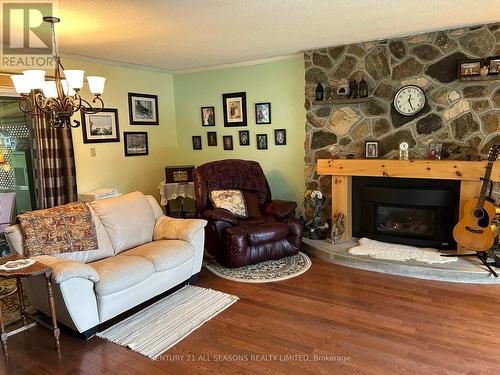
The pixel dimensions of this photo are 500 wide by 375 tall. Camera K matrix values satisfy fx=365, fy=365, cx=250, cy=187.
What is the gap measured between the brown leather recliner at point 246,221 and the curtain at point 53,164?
152cm

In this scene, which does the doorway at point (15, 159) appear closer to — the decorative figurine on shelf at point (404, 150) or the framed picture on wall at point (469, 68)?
the decorative figurine on shelf at point (404, 150)

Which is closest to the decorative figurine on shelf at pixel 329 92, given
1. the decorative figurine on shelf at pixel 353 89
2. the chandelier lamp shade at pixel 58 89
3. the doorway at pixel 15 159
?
the decorative figurine on shelf at pixel 353 89

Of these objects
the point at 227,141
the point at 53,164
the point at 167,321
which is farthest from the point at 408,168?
the point at 53,164

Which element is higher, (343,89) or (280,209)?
(343,89)

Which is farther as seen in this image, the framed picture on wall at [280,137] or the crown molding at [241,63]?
the framed picture on wall at [280,137]

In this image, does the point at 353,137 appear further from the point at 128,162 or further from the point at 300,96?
the point at 128,162

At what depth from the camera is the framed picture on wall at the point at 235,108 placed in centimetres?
538

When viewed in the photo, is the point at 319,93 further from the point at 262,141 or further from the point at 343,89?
the point at 262,141

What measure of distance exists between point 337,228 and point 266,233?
99 centimetres

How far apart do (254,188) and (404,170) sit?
5.94 feet

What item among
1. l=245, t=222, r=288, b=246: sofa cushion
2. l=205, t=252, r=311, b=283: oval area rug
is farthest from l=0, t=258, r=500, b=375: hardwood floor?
l=245, t=222, r=288, b=246: sofa cushion

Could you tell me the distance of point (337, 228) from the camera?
14.5 feet

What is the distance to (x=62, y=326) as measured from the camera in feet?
9.35

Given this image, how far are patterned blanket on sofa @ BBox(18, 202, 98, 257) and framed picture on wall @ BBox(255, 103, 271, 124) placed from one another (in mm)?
2767
